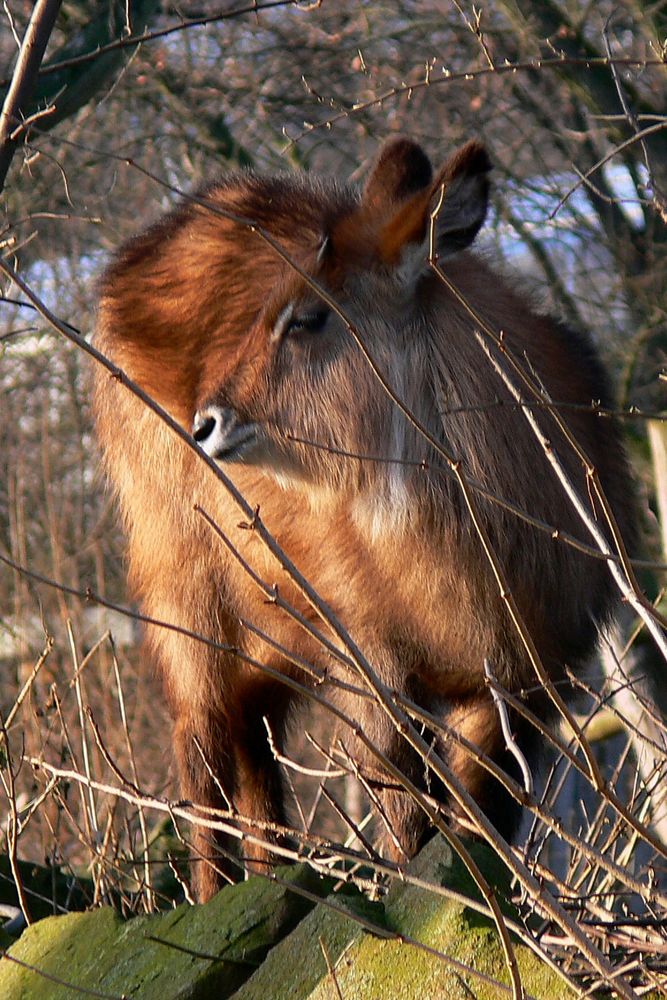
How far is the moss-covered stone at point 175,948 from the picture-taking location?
291cm

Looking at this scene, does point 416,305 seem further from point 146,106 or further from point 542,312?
point 146,106

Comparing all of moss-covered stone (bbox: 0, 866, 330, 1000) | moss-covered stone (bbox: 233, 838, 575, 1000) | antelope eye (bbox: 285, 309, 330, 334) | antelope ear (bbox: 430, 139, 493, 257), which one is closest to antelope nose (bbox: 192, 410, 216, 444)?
antelope eye (bbox: 285, 309, 330, 334)

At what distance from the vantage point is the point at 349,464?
4531 mm

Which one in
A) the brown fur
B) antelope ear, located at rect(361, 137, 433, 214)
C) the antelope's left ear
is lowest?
the brown fur

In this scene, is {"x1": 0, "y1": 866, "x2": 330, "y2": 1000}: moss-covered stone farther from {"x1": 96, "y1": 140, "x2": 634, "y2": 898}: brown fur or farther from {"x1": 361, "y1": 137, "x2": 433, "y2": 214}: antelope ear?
{"x1": 361, "y1": 137, "x2": 433, "y2": 214}: antelope ear

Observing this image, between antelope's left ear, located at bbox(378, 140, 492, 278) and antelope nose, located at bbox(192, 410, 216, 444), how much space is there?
831 millimetres

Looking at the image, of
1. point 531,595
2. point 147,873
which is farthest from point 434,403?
point 147,873

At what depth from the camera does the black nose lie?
4285 mm

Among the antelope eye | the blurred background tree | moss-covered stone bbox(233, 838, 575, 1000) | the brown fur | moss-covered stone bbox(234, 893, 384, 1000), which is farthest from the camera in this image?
the blurred background tree

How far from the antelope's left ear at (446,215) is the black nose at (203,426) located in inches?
33.2

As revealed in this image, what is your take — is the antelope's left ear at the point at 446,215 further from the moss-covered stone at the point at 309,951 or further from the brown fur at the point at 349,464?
the moss-covered stone at the point at 309,951

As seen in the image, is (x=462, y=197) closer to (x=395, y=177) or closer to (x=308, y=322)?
(x=395, y=177)

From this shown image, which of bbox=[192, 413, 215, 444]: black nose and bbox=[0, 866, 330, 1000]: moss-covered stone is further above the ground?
Result: bbox=[192, 413, 215, 444]: black nose

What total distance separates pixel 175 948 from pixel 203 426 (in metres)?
1.77
